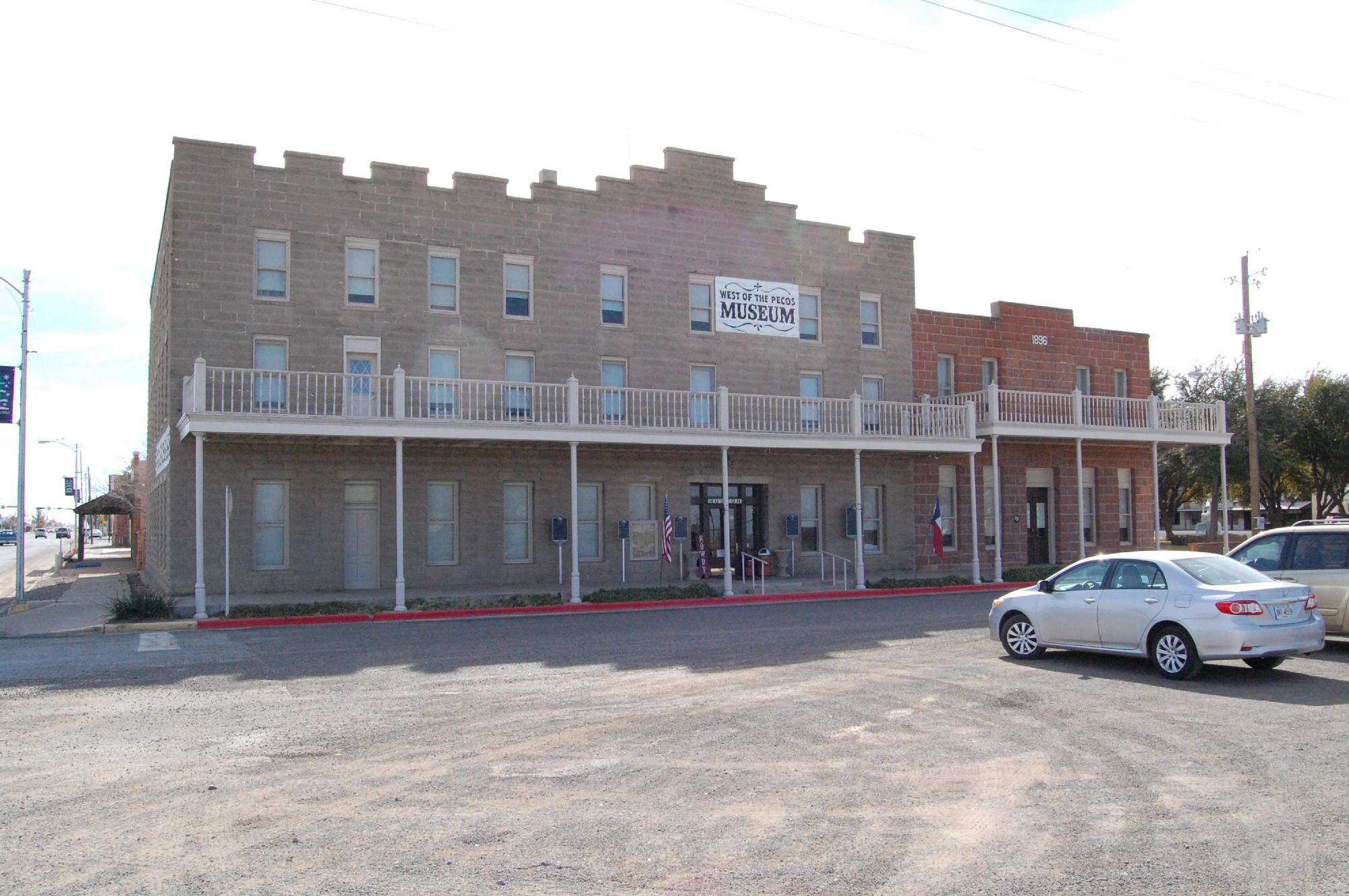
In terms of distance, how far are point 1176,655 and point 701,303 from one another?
17498mm

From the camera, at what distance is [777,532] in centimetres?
2714

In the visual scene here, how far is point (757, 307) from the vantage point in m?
27.6

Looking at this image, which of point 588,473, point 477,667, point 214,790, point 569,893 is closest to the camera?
point 569,893

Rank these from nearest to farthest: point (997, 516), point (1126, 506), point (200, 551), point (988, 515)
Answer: point (200, 551), point (997, 516), point (988, 515), point (1126, 506)

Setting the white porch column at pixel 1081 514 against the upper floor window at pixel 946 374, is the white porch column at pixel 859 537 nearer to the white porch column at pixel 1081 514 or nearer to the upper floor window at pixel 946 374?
A: the upper floor window at pixel 946 374

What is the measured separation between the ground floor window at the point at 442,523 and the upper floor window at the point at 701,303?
742 centimetres

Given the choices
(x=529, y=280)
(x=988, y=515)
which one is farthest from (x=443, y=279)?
(x=988, y=515)

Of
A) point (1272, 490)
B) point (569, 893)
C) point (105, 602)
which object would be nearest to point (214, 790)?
point (569, 893)

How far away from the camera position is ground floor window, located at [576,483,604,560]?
25156 millimetres

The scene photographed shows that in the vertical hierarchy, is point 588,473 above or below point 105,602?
above

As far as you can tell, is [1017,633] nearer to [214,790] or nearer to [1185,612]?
[1185,612]

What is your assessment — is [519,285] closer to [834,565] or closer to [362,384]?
[362,384]

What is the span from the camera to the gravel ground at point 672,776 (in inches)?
219

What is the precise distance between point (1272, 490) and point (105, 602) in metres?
45.1
